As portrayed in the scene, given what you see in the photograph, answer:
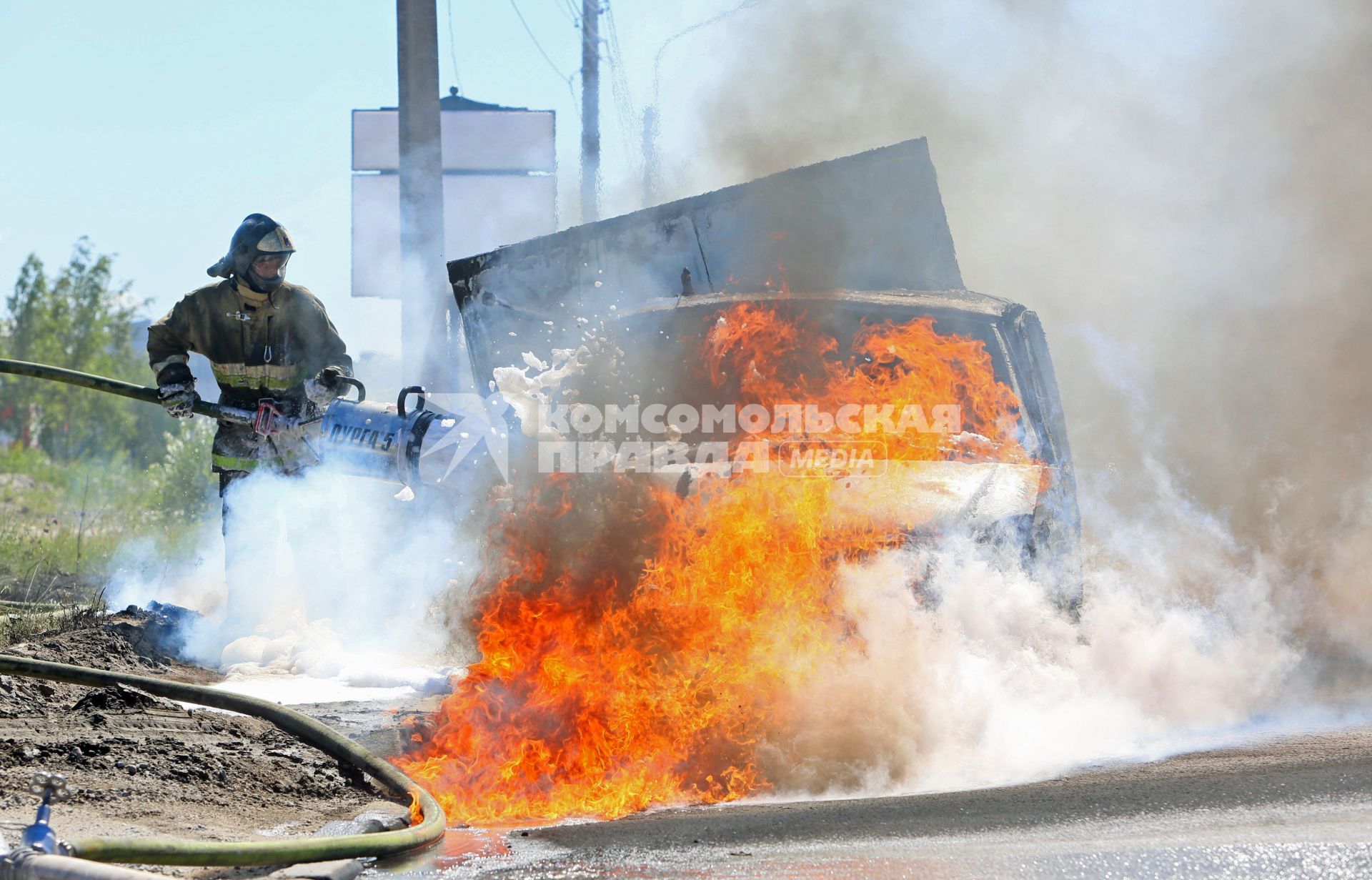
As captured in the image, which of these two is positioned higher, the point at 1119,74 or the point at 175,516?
the point at 1119,74

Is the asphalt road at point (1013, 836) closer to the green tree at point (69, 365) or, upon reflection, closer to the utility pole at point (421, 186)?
the utility pole at point (421, 186)

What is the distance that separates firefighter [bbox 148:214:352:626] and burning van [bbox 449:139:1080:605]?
4.53 ft

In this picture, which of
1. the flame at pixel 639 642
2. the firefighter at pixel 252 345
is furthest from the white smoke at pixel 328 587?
the flame at pixel 639 642

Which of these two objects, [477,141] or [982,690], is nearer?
[982,690]

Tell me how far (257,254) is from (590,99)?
51.5 feet

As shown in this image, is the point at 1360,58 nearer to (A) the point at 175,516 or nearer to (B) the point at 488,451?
(B) the point at 488,451

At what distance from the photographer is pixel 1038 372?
616 centimetres

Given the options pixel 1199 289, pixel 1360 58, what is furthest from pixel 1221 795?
pixel 1360 58

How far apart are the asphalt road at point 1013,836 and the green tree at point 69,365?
984 inches

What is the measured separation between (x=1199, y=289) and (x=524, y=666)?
1132cm

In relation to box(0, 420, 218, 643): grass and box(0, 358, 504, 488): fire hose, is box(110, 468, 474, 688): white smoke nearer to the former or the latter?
box(0, 358, 504, 488): fire hose

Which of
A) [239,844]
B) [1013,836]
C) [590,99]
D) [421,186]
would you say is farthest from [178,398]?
[590,99]

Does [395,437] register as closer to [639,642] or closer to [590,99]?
[639,642]

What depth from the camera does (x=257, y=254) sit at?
6648 mm
